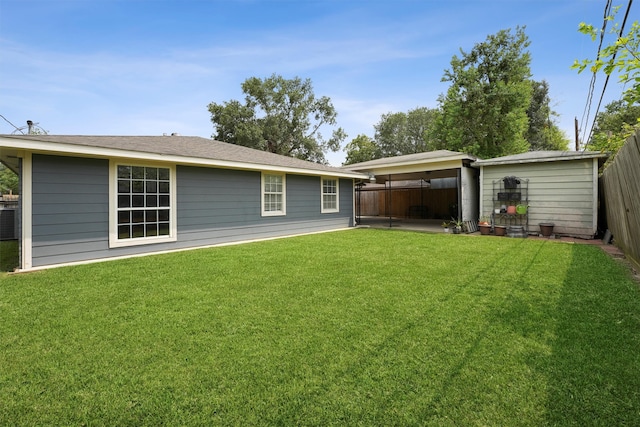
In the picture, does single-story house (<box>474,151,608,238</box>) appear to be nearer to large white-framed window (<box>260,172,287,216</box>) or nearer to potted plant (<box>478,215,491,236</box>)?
potted plant (<box>478,215,491,236</box>)

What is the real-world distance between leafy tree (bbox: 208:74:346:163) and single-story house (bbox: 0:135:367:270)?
17.9 meters

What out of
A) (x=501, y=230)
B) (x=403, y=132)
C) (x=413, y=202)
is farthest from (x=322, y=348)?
(x=403, y=132)

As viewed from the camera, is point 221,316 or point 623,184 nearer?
point 221,316

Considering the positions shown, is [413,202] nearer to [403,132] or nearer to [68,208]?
[68,208]

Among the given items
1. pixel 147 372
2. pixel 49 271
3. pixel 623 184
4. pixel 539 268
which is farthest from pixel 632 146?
pixel 49 271

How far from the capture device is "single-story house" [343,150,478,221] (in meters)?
10.2

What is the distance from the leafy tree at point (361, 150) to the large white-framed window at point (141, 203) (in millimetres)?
28015

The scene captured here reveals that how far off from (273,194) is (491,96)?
1641 cm

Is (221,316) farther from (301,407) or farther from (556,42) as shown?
(556,42)

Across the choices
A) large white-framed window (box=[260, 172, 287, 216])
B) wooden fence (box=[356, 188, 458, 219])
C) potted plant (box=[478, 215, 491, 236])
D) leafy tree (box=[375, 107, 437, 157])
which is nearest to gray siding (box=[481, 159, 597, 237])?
potted plant (box=[478, 215, 491, 236])

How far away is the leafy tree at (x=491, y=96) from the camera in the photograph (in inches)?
718

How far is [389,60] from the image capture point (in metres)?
12.9

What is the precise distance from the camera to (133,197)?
6258mm

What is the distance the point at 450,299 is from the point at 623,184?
375cm
